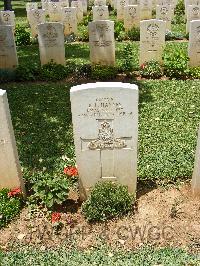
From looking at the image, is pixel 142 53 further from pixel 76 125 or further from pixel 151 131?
pixel 76 125

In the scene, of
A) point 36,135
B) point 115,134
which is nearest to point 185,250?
point 115,134

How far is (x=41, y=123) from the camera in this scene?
808 cm

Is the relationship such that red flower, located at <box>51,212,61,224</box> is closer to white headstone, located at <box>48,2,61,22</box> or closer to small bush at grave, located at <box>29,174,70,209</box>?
small bush at grave, located at <box>29,174,70,209</box>

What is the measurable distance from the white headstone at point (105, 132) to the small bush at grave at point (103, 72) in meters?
5.30

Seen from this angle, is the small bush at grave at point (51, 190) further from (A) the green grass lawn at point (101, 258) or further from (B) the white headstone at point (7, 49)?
(B) the white headstone at point (7, 49)

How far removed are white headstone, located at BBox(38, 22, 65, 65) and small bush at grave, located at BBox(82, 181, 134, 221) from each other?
640 centimetres

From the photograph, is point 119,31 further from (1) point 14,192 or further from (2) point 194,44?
(1) point 14,192

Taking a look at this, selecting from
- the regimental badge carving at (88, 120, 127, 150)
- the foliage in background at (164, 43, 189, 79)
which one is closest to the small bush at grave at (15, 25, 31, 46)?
the foliage in background at (164, 43, 189, 79)

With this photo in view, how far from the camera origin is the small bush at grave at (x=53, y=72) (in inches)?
415

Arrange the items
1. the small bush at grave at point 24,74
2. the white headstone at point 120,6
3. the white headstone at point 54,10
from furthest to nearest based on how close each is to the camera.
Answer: the white headstone at point 54,10 → the white headstone at point 120,6 → the small bush at grave at point 24,74

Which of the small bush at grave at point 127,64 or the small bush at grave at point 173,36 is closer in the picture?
the small bush at grave at point 127,64

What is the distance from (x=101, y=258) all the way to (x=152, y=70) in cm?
678

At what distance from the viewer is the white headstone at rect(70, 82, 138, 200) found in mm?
4781

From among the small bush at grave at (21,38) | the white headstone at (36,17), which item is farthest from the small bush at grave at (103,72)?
the white headstone at (36,17)
